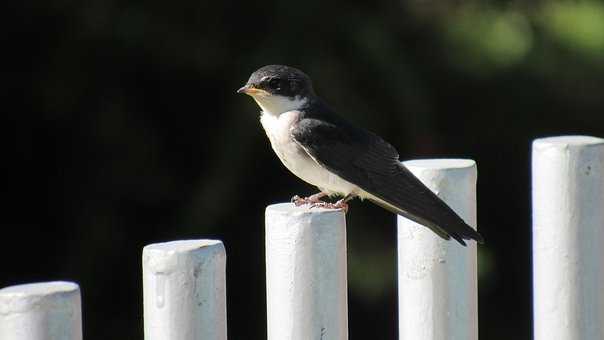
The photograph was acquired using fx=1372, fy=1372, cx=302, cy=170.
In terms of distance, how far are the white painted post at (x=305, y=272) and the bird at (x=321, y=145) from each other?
0.70 metres

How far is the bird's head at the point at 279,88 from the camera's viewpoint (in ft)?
12.1

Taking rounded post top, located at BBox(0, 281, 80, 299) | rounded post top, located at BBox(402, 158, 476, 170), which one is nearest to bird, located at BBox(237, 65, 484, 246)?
rounded post top, located at BBox(402, 158, 476, 170)

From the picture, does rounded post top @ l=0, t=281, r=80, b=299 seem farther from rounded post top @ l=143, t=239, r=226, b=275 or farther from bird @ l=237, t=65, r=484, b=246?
bird @ l=237, t=65, r=484, b=246

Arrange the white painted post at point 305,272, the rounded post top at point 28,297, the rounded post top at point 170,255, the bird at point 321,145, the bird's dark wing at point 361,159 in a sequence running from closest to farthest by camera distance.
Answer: the rounded post top at point 28,297 → the rounded post top at point 170,255 → the white painted post at point 305,272 → the bird's dark wing at point 361,159 → the bird at point 321,145

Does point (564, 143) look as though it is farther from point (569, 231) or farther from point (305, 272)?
point (305, 272)

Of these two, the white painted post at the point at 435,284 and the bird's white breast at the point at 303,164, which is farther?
the bird's white breast at the point at 303,164

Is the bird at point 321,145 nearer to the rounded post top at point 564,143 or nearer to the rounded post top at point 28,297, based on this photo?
the rounded post top at point 564,143

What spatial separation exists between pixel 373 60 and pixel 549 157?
2225 mm

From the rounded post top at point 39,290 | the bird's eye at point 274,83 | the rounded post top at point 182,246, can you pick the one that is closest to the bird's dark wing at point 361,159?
the bird's eye at point 274,83

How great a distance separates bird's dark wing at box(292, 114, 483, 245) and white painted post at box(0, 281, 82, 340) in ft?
3.03

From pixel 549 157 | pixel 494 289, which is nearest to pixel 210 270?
pixel 549 157

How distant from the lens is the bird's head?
146 inches

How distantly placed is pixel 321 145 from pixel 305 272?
112cm

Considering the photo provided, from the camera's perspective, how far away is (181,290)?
2387mm
